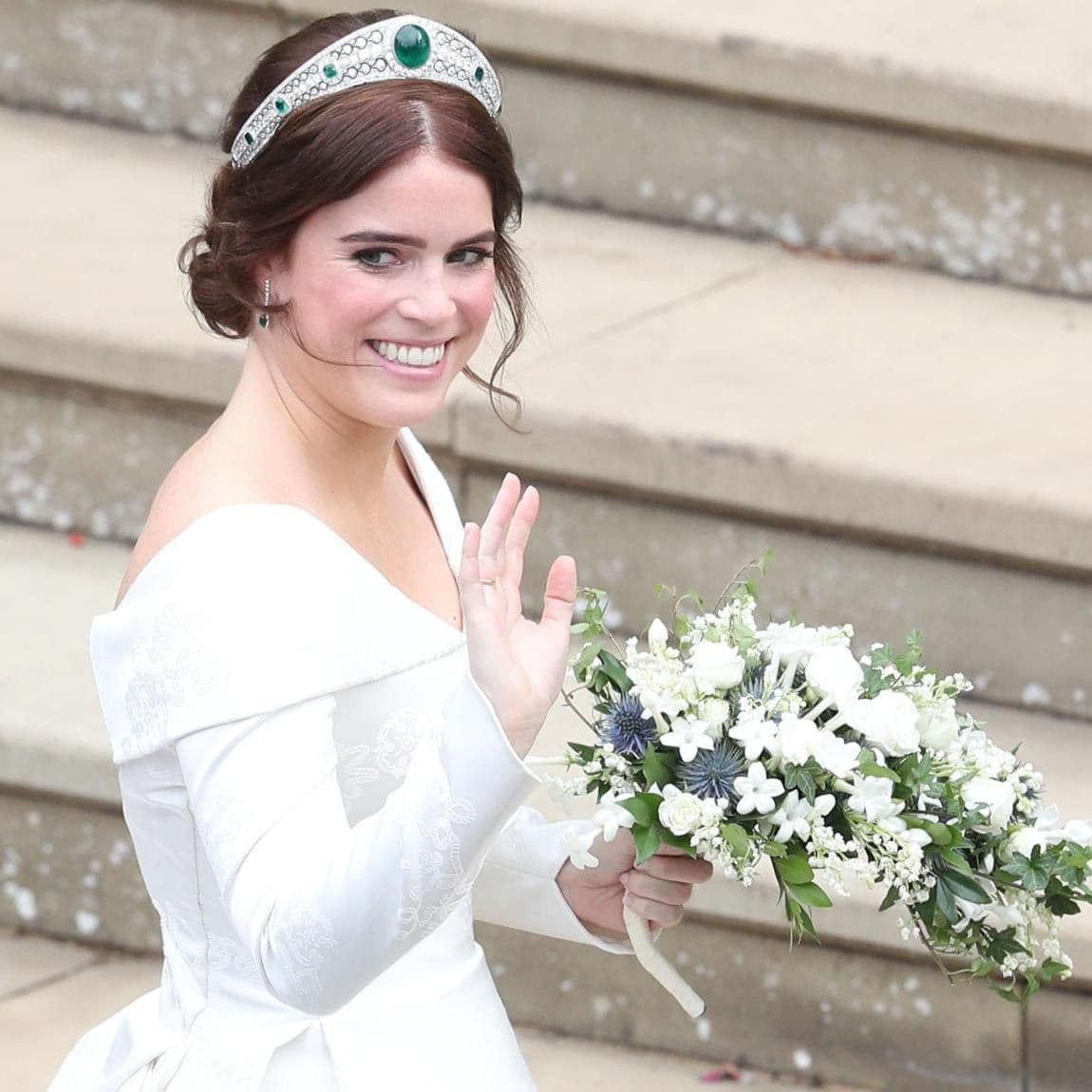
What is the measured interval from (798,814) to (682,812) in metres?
0.10

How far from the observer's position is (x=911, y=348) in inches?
143

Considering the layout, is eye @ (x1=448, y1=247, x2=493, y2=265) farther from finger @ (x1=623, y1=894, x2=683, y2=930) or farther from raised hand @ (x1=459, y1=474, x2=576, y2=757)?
finger @ (x1=623, y1=894, x2=683, y2=930)

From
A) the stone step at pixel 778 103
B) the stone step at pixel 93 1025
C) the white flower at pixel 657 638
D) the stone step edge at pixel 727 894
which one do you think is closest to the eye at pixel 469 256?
the white flower at pixel 657 638

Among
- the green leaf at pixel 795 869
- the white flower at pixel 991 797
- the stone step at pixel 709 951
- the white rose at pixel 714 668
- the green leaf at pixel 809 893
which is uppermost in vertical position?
the white rose at pixel 714 668

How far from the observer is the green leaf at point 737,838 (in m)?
1.77

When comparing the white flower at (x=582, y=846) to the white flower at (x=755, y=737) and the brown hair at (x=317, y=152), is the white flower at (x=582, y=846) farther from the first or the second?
the brown hair at (x=317, y=152)

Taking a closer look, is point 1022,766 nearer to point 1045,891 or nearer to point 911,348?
point 1045,891

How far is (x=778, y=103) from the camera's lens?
155 inches

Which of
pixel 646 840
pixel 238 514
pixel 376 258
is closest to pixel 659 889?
pixel 646 840

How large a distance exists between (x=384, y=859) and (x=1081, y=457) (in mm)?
1958

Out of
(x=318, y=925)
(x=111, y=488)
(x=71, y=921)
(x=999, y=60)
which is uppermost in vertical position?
(x=999, y=60)

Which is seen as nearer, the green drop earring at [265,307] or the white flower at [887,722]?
the white flower at [887,722]

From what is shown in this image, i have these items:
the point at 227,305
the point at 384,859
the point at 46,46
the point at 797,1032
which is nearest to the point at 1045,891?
the point at 384,859

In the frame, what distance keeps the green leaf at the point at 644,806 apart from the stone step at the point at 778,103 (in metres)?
2.31
